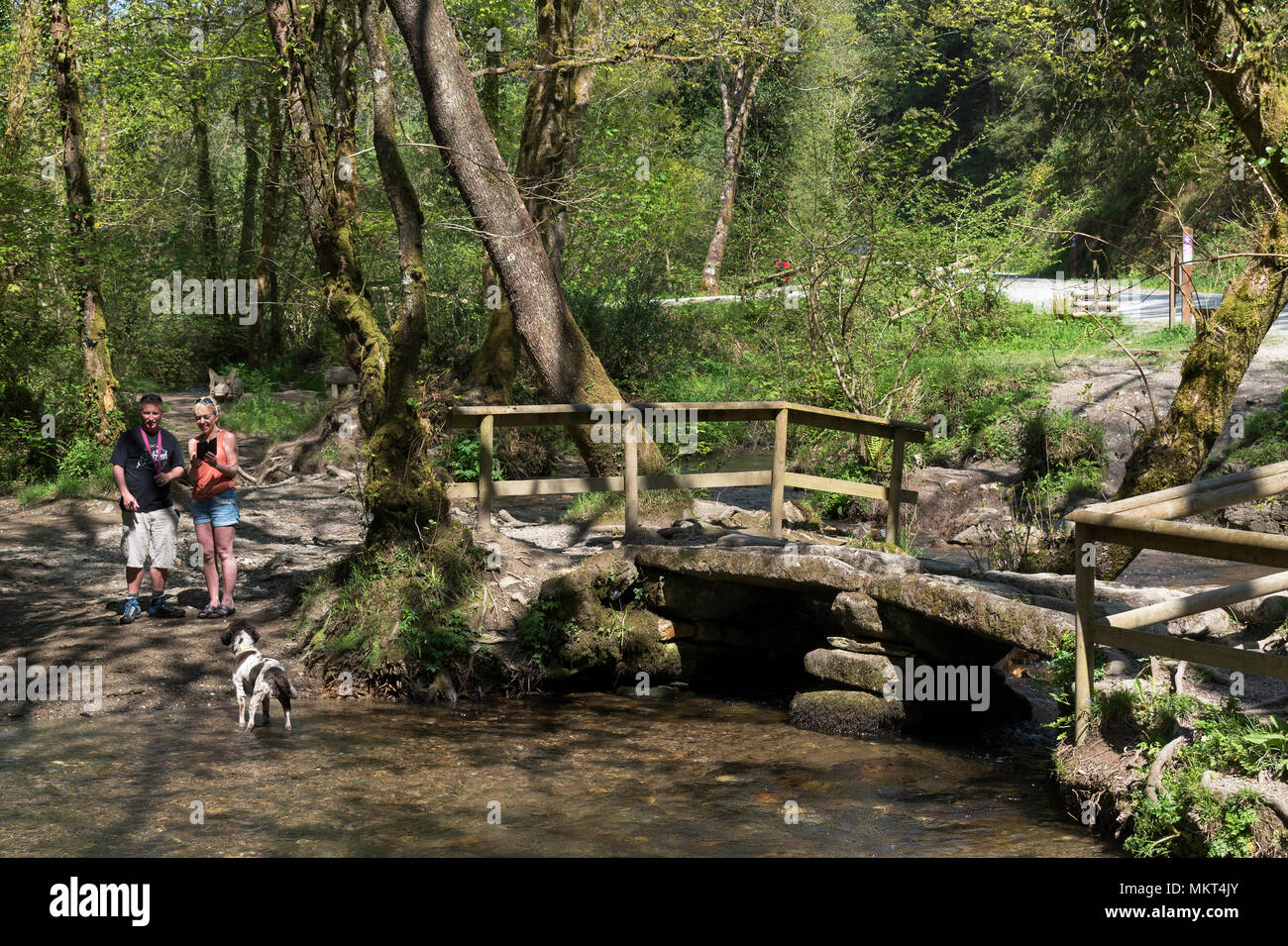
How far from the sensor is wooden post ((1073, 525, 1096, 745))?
621 cm

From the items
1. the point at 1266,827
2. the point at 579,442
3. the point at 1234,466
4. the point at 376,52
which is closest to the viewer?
the point at 1266,827

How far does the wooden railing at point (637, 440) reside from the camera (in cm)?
1032

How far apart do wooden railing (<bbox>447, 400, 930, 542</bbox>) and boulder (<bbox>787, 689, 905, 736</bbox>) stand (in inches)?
84.1

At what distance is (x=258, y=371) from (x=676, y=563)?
2074cm

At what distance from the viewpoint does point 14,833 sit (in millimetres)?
6172

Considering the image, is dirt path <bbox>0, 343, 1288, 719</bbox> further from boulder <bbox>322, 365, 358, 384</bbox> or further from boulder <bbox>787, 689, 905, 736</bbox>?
boulder <bbox>322, 365, 358, 384</bbox>

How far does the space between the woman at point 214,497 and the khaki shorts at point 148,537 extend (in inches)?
10.8

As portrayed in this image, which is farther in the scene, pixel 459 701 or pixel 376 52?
pixel 376 52

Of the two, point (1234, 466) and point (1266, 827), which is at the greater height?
point (1234, 466)

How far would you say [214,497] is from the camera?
10.1m

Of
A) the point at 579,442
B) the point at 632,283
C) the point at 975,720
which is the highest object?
the point at 632,283

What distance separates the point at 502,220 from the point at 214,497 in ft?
12.6
